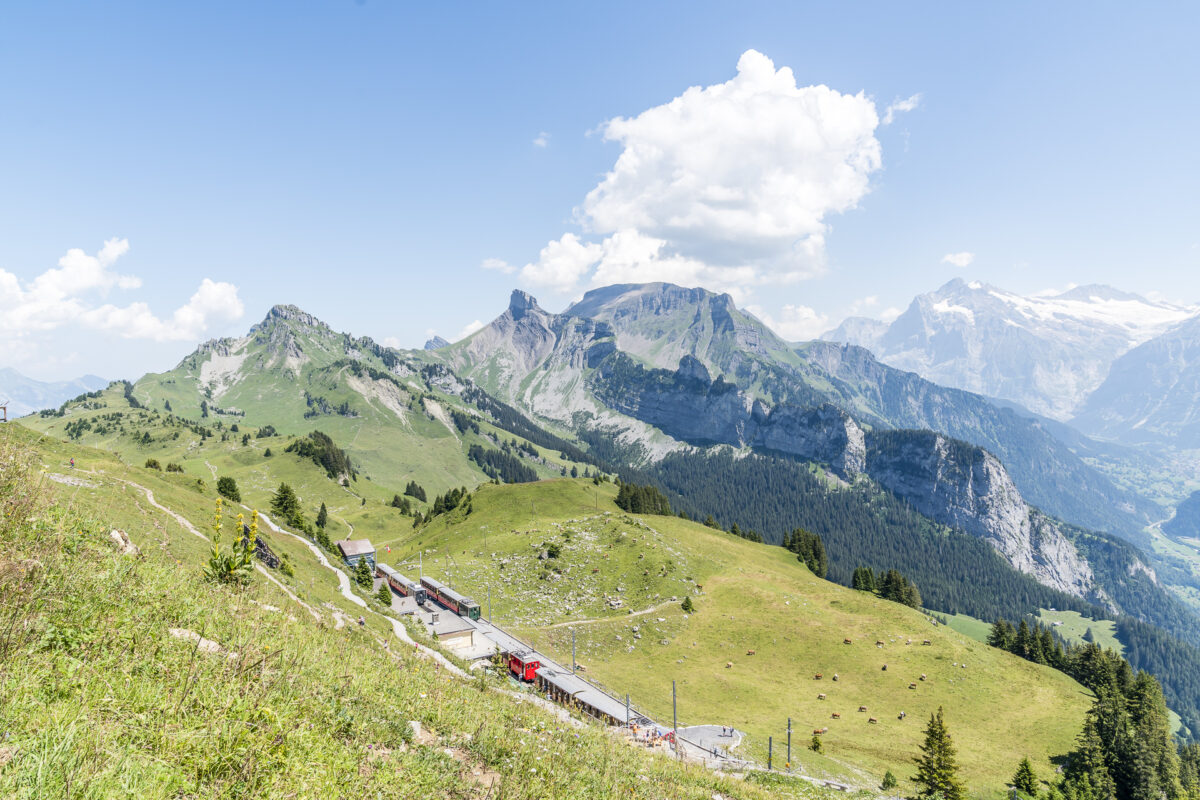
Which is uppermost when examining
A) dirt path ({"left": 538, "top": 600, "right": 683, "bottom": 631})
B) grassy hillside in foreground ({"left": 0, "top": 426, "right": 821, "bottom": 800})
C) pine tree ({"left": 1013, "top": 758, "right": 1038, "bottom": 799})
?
grassy hillside in foreground ({"left": 0, "top": 426, "right": 821, "bottom": 800})

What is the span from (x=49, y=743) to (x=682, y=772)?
47.3 feet

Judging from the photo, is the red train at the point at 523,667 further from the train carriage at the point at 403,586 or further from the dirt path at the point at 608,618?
the train carriage at the point at 403,586

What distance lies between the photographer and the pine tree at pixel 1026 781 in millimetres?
46438

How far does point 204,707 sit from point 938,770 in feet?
175

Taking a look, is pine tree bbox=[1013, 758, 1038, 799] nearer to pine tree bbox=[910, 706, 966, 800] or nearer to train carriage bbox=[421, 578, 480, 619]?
pine tree bbox=[910, 706, 966, 800]

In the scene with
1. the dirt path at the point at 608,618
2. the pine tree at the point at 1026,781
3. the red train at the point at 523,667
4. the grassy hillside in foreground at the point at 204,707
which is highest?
the grassy hillside in foreground at the point at 204,707

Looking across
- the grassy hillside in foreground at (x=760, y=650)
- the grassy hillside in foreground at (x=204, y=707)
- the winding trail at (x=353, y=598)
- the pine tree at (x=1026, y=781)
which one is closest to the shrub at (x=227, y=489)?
the winding trail at (x=353, y=598)

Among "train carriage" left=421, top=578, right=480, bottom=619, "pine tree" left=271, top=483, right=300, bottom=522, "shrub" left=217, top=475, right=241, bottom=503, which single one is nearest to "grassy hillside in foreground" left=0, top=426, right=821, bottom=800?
"train carriage" left=421, top=578, right=480, bottom=619

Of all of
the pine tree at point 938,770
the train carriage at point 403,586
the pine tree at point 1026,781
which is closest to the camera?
the pine tree at point 938,770

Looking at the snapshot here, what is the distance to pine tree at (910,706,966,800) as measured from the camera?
4041 cm

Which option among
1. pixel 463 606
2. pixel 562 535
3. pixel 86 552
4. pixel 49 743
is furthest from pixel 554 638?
pixel 49 743

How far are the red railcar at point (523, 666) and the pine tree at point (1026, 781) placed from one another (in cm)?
4499

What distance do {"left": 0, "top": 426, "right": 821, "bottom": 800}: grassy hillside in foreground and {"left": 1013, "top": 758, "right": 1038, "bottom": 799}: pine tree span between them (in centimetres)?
5332

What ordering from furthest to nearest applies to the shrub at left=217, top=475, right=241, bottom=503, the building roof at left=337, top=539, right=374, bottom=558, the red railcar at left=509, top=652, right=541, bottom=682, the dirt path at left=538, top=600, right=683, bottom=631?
the building roof at left=337, top=539, right=374, bottom=558
the dirt path at left=538, top=600, right=683, bottom=631
the shrub at left=217, top=475, right=241, bottom=503
the red railcar at left=509, top=652, right=541, bottom=682
